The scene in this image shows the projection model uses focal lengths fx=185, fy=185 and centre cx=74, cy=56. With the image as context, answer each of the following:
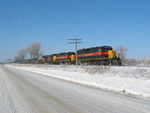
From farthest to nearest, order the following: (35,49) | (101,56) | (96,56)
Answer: (35,49)
(96,56)
(101,56)

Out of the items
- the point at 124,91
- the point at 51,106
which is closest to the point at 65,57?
the point at 124,91

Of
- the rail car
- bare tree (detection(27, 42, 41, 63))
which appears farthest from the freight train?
bare tree (detection(27, 42, 41, 63))

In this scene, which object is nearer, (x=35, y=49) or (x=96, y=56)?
(x=96, y=56)

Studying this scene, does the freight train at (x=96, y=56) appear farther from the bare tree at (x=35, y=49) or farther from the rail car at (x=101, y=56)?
the bare tree at (x=35, y=49)

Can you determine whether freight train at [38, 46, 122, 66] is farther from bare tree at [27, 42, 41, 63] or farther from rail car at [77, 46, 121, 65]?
bare tree at [27, 42, 41, 63]

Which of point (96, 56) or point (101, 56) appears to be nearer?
point (101, 56)

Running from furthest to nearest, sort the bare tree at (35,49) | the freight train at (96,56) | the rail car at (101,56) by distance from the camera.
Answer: the bare tree at (35,49) < the freight train at (96,56) < the rail car at (101,56)

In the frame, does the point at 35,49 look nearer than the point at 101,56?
No

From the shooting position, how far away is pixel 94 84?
1513 centimetres

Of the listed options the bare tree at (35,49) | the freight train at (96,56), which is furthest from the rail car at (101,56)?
the bare tree at (35,49)

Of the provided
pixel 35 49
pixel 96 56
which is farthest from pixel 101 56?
pixel 35 49

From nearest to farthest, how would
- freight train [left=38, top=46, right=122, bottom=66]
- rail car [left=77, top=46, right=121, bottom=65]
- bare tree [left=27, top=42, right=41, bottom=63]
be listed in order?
rail car [left=77, top=46, right=121, bottom=65] → freight train [left=38, top=46, right=122, bottom=66] → bare tree [left=27, top=42, right=41, bottom=63]

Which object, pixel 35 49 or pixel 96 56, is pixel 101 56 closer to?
pixel 96 56

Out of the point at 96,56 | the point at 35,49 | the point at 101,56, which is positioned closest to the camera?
the point at 101,56
